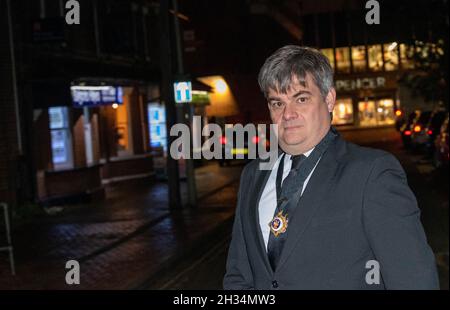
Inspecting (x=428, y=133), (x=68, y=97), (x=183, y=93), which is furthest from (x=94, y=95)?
(x=428, y=133)

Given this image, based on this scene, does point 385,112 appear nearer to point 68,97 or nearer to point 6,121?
point 68,97

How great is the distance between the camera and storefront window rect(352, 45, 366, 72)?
184 feet

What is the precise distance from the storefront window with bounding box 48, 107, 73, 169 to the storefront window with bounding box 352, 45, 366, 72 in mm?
42002

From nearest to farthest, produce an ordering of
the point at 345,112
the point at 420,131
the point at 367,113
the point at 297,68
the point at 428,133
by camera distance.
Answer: the point at 297,68 < the point at 428,133 < the point at 420,131 < the point at 367,113 < the point at 345,112

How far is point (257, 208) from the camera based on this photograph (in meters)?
2.94

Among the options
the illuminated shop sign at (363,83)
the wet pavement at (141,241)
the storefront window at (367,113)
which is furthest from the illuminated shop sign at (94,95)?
the storefront window at (367,113)

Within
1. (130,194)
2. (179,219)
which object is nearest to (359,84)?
(130,194)

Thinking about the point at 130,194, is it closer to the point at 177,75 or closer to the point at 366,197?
the point at 177,75

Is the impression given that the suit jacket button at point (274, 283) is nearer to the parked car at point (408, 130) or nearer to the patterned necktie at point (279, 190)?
the patterned necktie at point (279, 190)

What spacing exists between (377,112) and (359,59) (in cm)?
490

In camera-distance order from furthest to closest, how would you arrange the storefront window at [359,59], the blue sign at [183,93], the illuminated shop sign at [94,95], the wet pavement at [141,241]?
1. the storefront window at [359,59]
2. the illuminated shop sign at [94,95]
3. the blue sign at [183,93]
4. the wet pavement at [141,241]

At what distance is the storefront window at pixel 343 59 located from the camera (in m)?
56.7

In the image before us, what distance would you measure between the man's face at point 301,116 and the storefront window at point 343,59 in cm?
5512

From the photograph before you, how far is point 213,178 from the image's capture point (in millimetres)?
23281
